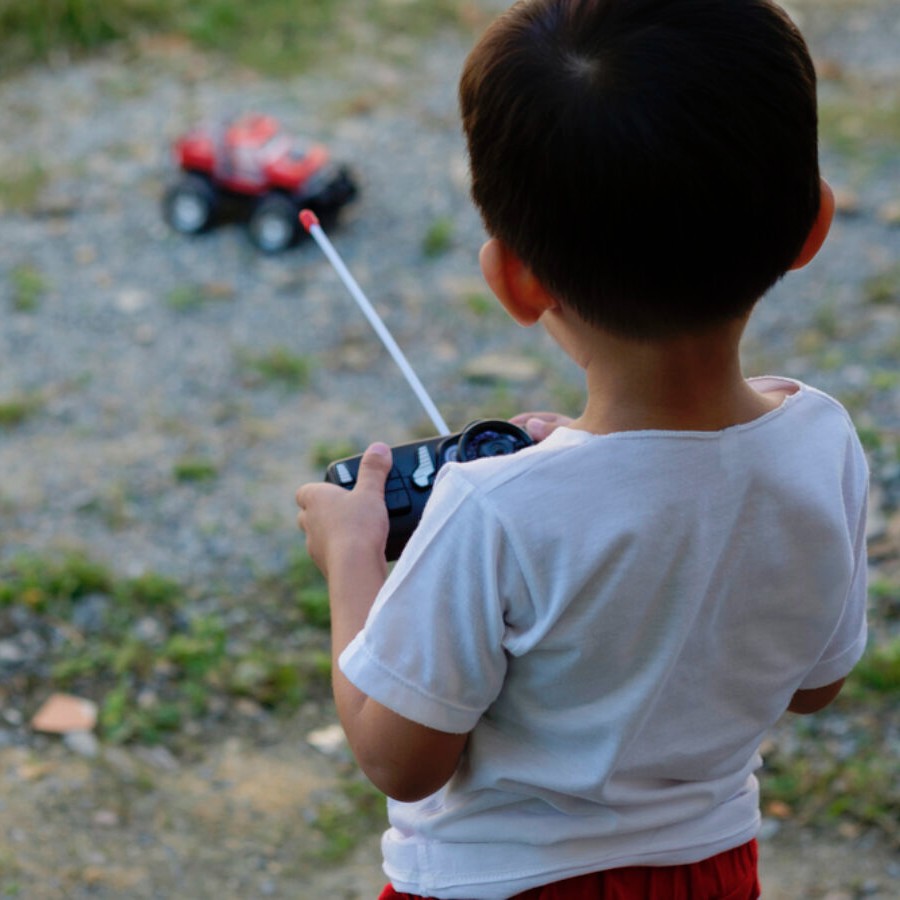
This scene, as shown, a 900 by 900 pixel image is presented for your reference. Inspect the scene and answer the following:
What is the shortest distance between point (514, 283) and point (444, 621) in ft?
0.85

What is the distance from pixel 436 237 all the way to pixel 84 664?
214cm

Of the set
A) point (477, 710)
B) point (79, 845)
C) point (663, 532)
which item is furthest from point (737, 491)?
point (79, 845)

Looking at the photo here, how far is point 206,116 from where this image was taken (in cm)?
511

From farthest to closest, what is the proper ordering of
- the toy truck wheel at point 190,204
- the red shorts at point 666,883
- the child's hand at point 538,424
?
1. the toy truck wheel at point 190,204
2. the child's hand at point 538,424
3. the red shorts at point 666,883

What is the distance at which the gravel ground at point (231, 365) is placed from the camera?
2.32 m

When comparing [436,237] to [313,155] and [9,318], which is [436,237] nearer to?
[313,155]

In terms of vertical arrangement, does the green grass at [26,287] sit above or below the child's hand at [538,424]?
below

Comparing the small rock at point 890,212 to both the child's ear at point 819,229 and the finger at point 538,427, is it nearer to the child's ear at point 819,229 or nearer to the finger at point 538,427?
the finger at point 538,427

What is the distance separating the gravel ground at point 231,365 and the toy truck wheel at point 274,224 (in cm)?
5

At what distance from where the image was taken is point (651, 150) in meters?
0.91

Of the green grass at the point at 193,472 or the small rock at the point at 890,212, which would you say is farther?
the small rock at the point at 890,212

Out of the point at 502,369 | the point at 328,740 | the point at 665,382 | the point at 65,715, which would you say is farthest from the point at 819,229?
the point at 502,369

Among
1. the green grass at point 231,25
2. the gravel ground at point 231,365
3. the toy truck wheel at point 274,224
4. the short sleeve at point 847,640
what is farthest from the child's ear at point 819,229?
the green grass at point 231,25

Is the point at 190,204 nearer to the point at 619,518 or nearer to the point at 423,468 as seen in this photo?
the point at 423,468
